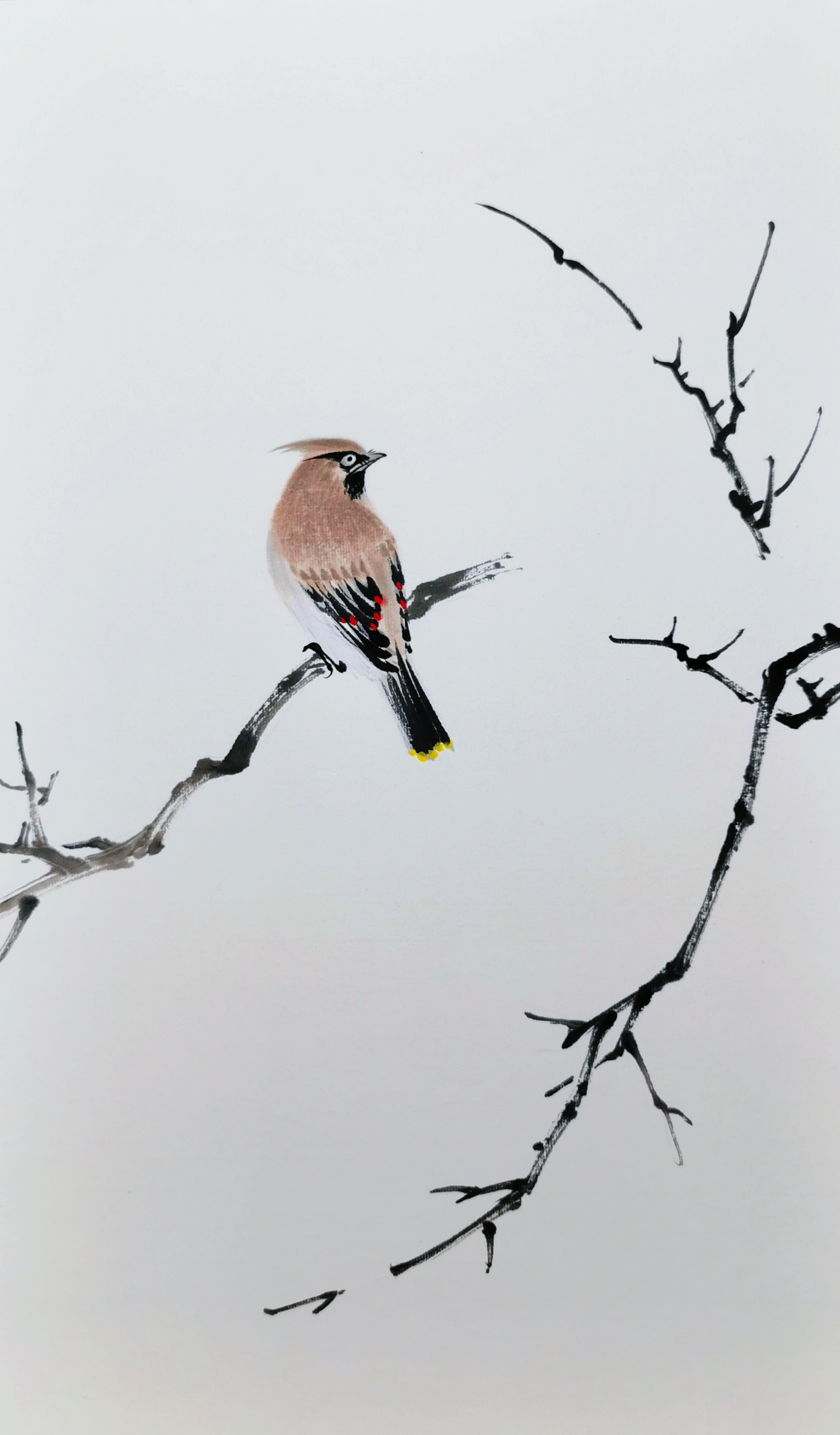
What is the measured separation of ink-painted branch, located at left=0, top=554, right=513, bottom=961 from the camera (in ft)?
2.53

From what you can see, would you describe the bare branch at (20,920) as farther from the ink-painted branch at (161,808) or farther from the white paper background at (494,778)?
the white paper background at (494,778)

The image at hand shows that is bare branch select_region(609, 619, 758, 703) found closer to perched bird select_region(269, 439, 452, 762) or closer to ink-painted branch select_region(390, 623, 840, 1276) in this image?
ink-painted branch select_region(390, 623, 840, 1276)

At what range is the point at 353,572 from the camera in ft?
2.54

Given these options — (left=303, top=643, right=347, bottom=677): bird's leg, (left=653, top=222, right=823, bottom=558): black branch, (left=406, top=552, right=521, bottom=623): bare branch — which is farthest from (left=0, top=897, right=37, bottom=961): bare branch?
(left=653, top=222, right=823, bottom=558): black branch

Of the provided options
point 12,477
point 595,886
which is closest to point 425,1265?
point 595,886

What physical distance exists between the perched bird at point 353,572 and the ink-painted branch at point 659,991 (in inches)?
8.6

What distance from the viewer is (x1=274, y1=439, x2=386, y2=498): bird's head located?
768mm

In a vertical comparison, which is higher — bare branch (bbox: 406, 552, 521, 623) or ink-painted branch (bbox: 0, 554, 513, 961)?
bare branch (bbox: 406, 552, 521, 623)

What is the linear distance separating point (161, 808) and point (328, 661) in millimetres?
214

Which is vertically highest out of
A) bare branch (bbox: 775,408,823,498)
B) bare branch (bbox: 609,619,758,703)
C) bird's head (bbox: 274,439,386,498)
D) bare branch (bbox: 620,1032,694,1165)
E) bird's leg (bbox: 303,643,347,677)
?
bird's head (bbox: 274,439,386,498)

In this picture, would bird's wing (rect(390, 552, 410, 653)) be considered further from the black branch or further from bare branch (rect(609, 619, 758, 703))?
the black branch

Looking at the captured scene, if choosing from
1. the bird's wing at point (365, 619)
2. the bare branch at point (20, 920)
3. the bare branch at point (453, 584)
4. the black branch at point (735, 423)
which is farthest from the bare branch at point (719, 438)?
the bare branch at point (20, 920)

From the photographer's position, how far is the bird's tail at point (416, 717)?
77 centimetres

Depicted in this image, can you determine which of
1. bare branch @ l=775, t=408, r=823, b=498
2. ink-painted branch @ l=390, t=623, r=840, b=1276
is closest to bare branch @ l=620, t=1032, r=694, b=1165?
ink-painted branch @ l=390, t=623, r=840, b=1276
